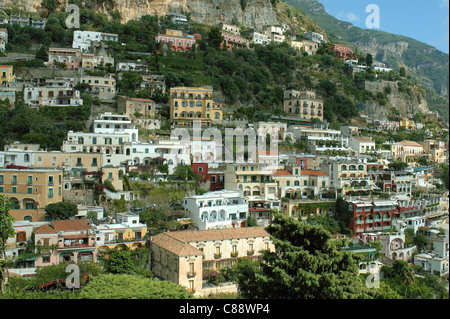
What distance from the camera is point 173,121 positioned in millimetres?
35406

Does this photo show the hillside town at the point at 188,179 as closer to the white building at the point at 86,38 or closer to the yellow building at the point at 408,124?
the white building at the point at 86,38

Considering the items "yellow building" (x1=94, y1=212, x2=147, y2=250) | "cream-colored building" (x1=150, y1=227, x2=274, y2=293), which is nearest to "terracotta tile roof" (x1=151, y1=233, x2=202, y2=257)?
"cream-colored building" (x1=150, y1=227, x2=274, y2=293)

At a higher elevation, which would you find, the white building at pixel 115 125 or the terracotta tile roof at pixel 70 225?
the white building at pixel 115 125

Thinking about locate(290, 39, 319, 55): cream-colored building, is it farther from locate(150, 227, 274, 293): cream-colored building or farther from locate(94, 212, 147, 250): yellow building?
locate(94, 212, 147, 250): yellow building

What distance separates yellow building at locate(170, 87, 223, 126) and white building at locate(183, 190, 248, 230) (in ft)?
40.0

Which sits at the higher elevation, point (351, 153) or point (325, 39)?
point (325, 39)

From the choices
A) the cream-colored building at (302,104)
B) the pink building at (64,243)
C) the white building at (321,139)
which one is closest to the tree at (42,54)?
the cream-colored building at (302,104)

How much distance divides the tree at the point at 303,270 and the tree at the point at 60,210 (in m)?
11.1

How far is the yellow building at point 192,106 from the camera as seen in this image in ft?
118

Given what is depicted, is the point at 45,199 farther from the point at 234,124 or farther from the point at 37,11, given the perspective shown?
the point at 37,11

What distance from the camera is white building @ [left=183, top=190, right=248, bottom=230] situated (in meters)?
23.2

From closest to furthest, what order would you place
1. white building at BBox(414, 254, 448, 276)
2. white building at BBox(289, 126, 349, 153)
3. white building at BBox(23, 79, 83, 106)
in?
white building at BBox(414, 254, 448, 276) < white building at BBox(23, 79, 83, 106) < white building at BBox(289, 126, 349, 153)
